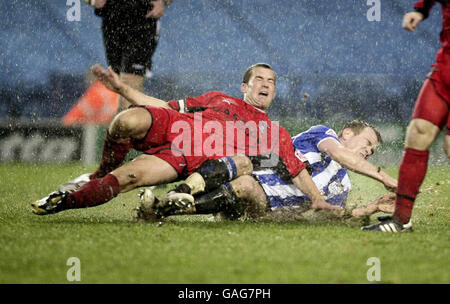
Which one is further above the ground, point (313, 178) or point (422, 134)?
point (422, 134)

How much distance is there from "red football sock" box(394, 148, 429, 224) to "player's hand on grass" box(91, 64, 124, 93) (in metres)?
1.67

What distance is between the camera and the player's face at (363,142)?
12.4 ft

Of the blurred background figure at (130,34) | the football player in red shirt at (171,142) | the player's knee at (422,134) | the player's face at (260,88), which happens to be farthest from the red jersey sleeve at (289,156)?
the blurred background figure at (130,34)

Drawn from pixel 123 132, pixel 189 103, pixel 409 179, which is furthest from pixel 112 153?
pixel 409 179

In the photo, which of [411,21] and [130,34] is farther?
[130,34]

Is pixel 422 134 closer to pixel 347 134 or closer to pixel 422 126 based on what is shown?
pixel 422 126

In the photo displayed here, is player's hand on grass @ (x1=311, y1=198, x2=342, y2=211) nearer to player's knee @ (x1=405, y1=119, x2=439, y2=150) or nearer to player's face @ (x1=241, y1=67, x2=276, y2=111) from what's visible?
player's knee @ (x1=405, y1=119, x2=439, y2=150)

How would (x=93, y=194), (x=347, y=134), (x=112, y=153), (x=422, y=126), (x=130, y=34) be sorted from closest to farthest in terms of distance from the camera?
(x=422, y=126) → (x=93, y=194) → (x=112, y=153) → (x=347, y=134) → (x=130, y=34)

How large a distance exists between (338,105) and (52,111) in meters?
5.17

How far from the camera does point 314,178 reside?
3549 millimetres

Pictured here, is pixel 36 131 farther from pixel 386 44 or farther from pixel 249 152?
pixel 386 44

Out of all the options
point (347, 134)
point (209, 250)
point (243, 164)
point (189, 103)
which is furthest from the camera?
point (347, 134)

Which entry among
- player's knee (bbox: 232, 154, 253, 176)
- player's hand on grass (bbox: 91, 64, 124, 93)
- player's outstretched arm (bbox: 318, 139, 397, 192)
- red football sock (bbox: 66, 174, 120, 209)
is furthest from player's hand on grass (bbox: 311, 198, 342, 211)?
player's hand on grass (bbox: 91, 64, 124, 93)

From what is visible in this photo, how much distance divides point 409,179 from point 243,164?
928 millimetres
